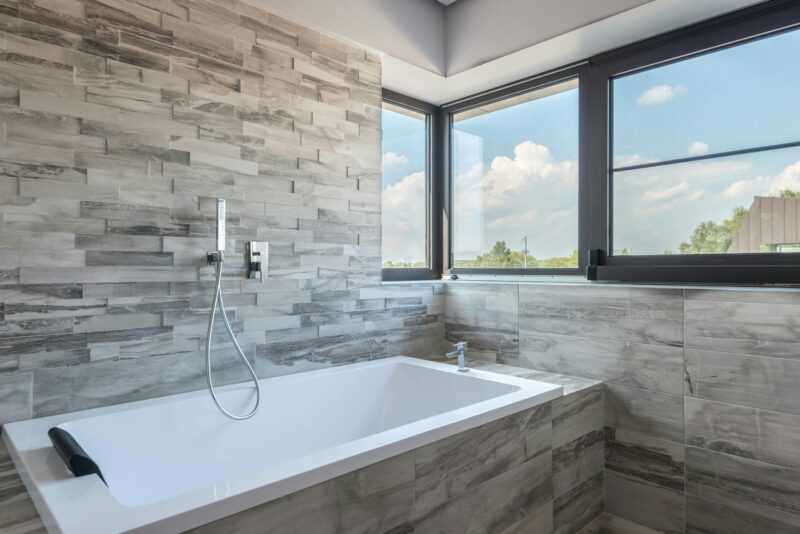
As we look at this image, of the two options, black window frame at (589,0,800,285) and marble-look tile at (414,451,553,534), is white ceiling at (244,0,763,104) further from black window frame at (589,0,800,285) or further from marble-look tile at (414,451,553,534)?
marble-look tile at (414,451,553,534)

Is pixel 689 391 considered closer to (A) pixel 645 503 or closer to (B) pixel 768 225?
(A) pixel 645 503

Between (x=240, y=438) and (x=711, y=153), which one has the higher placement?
(x=711, y=153)

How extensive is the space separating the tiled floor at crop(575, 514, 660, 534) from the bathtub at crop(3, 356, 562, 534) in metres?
0.69

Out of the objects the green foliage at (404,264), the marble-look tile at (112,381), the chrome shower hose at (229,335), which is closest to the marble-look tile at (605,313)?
the green foliage at (404,264)

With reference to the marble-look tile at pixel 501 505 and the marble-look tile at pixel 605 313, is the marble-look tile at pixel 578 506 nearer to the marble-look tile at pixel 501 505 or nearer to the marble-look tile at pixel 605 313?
the marble-look tile at pixel 501 505

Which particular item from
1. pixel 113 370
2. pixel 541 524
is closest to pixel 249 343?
pixel 113 370

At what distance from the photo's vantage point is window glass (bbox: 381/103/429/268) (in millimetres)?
3133

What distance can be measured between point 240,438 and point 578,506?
1.47 m

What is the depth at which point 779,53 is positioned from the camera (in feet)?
7.02

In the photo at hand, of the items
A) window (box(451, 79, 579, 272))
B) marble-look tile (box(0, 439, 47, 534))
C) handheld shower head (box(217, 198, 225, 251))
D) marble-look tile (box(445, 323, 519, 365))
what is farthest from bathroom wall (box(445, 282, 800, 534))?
marble-look tile (box(0, 439, 47, 534))

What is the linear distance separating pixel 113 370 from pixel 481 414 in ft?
4.48

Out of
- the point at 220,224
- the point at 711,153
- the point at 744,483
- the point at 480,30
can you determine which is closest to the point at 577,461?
Result: the point at 744,483

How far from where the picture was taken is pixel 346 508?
1271 millimetres

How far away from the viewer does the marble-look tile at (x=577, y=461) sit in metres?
2.00
